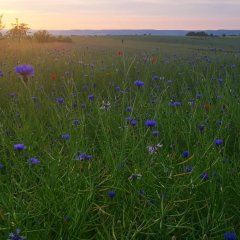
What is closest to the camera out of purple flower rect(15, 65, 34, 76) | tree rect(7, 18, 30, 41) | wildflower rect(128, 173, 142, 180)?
wildflower rect(128, 173, 142, 180)

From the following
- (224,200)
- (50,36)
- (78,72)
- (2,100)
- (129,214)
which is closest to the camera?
(129,214)

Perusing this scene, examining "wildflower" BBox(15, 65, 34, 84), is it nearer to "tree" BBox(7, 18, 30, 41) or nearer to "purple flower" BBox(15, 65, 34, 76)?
"purple flower" BBox(15, 65, 34, 76)

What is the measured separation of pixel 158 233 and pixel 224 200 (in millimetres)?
452

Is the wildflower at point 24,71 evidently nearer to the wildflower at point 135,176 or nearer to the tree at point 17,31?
the wildflower at point 135,176

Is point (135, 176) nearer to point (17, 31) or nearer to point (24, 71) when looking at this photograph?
point (24, 71)

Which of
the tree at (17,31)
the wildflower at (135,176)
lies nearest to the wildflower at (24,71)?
the wildflower at (135,176)

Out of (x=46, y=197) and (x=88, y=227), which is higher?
(x=46, y=197)

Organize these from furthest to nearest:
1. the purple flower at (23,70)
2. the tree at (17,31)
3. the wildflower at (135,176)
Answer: the tree at (17,31)
the purple flower at (23,70)
the wildflower at (135,176)

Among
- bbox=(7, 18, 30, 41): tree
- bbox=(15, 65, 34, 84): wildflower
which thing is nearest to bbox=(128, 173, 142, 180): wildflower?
bbox=(15, 65, 34, 84): wildflower

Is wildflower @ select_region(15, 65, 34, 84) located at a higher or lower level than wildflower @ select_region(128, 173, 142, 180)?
higher

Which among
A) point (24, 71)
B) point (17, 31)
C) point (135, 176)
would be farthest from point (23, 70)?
point (17, 31)

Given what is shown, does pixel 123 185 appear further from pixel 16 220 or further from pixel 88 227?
pixel 16 220

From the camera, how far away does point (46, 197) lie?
167cm

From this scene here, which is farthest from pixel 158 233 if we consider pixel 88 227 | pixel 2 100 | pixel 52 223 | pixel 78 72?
pixel 78 72
